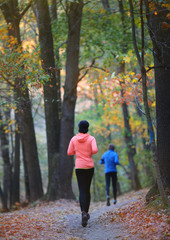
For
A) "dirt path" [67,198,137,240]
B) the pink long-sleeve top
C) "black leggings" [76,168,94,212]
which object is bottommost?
"dirt path" [67,198,137,240]

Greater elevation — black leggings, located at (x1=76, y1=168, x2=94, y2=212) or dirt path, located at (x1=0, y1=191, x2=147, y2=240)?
black leggings, located at (x1=76, y1=168, x2=94, y2=212)

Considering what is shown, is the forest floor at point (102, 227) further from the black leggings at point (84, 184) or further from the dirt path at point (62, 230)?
the black leggings at point (84, 184)

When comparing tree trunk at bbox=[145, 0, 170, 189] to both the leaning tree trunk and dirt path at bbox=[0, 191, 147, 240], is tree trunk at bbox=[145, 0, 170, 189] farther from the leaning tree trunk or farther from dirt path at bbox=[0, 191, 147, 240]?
the leaning tree trunk

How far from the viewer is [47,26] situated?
424 inches

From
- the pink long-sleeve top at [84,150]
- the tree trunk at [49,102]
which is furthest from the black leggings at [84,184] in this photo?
the tree trunk at [49,102]

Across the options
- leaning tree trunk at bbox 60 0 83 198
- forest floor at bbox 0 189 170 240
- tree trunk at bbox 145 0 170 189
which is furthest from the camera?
leaning tree trunk at bbox 60 0 83 198

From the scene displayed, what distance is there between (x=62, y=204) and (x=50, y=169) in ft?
5.45

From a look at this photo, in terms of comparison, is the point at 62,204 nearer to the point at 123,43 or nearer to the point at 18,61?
the point at 18,61

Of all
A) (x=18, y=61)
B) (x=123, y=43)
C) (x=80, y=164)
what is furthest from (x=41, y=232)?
(x=123, y=43)

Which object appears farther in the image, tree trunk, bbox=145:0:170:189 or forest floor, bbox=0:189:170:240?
tree trunk, bbox=145:0:170:189

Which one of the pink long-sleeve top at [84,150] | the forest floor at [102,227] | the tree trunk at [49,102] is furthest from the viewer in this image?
the tree trunk at [49,102]

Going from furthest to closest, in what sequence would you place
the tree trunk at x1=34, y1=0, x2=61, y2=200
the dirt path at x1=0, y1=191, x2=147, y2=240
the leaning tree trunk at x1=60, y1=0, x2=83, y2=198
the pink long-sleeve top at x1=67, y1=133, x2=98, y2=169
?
the leaning tree trunk at x1=60, y1=0, x2=83, y2=198
the tree trunk at x1=34, y1=0, x2=61, y2=200
the pink long-sleeve top at x1=67, y1=133, x2=98, y2=169
the dirt path at x1=0, y1=191, x2=147, y2=240

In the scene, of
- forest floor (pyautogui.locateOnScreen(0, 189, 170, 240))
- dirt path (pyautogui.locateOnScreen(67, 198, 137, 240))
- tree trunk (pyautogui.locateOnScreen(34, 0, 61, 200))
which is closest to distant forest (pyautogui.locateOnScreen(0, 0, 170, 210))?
tree trunk (pyautogui.locateOnScreen(34, 0, 61, 200))

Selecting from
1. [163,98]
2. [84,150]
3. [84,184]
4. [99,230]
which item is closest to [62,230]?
[99,230]
